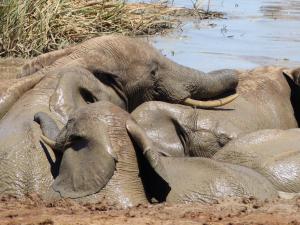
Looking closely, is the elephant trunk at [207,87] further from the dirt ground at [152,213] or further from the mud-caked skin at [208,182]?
the dirt ground at [152,213]

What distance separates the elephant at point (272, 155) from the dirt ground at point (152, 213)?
0.70 metres

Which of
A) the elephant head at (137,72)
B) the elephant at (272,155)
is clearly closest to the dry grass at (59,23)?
the elephant head at (137,72)

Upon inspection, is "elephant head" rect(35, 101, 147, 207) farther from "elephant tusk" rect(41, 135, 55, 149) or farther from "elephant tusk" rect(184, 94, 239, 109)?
"elephant tusk" rect(184, 94, 239, 109)

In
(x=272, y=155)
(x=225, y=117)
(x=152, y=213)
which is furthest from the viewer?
(x=225, y=117)

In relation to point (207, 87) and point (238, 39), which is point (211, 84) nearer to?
point (207, 87)

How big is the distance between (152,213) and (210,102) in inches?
140

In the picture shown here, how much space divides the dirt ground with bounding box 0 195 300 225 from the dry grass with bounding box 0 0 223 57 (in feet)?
25.4

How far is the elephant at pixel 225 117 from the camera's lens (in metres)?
9.65

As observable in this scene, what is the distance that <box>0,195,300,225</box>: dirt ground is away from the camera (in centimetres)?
659

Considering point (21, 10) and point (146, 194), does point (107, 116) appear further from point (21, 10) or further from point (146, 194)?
point (21, 10)

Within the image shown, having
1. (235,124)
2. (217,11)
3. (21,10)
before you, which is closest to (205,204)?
(235,124)

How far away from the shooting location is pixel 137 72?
32.4 feet

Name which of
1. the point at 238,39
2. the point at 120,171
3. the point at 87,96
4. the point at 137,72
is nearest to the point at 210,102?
the point at 137,72

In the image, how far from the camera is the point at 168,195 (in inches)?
299
